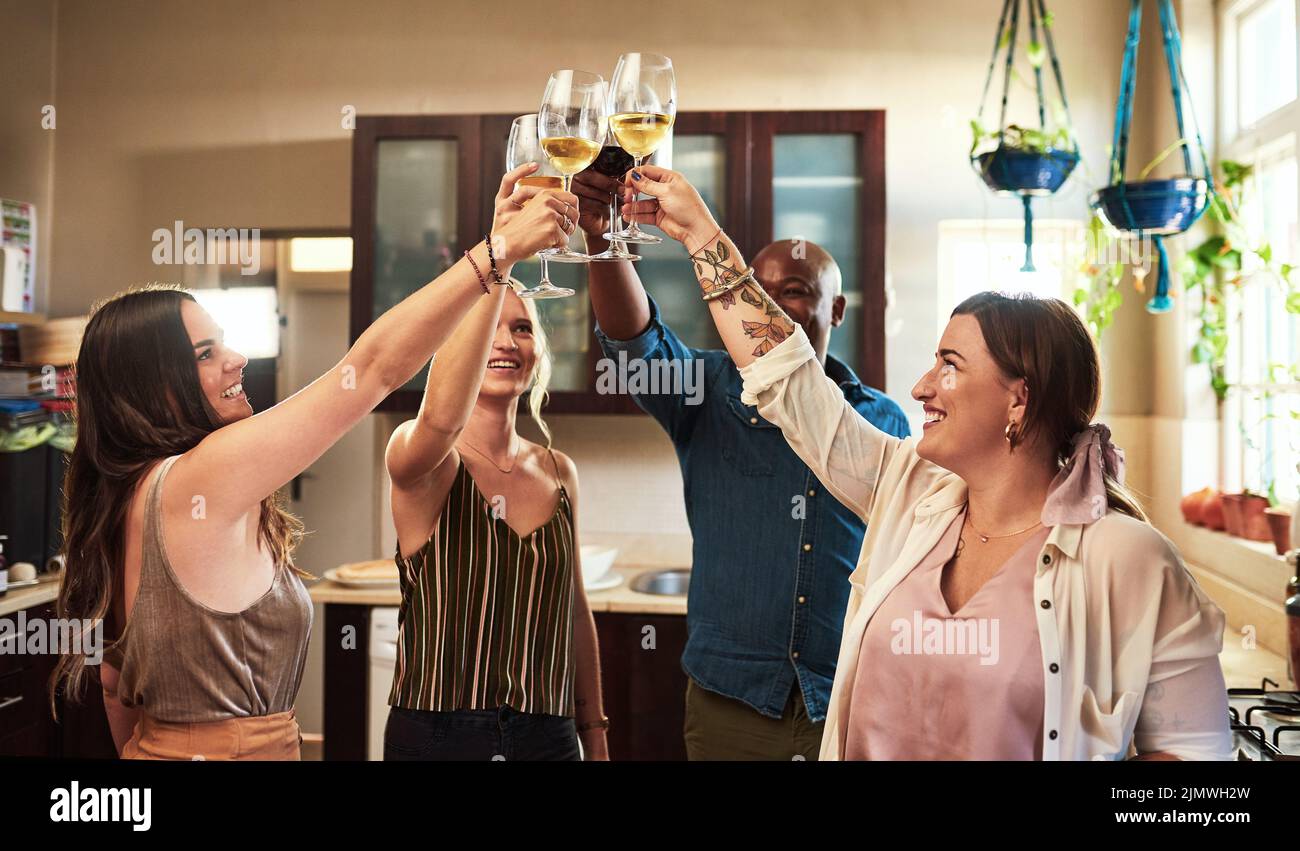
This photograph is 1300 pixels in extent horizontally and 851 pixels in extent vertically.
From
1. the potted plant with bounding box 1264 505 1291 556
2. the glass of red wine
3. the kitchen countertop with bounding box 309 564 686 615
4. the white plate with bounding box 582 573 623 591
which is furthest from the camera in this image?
the white plate with bounding box 582 573 623 591

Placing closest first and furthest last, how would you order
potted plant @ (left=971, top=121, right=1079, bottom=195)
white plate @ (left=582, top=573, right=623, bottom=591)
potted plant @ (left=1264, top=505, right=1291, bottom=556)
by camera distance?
1. potted plant @ (left=971, top=121, right=1079, bottom=195)
2. potted plant @ (left=1264, top=505, right=1291, bottom=556)
3. white plate @ (left=582, top=573, right=623, bottom=591)

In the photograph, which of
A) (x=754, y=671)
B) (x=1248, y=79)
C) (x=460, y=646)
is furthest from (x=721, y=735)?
(x=1248, y=79)

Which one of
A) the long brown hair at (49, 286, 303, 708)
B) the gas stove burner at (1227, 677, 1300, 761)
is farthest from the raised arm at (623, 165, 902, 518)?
the gas stove burner at (1227, 677, 1300, 761)

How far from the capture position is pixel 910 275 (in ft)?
9.00

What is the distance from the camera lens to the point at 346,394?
942mm

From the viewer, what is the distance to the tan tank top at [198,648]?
101cm

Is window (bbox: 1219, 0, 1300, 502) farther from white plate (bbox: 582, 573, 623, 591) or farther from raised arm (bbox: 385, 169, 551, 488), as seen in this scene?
raised arm (bbox: 385, 169, 551, 488)

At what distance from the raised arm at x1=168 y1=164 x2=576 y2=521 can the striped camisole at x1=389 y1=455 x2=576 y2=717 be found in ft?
1.16

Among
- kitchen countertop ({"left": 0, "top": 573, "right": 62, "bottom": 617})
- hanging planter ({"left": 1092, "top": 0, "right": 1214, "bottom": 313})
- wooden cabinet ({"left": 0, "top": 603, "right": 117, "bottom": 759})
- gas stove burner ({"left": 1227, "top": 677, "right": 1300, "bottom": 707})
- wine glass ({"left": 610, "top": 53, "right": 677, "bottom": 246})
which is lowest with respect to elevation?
wooden cabinet ({"left": 0, "top": 603, "right": 117, "bottom": 759})

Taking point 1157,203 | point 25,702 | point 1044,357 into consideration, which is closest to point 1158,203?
point 1157,203

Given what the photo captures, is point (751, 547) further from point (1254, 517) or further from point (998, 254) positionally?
point (998, 254)

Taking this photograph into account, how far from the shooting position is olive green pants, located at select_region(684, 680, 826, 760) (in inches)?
54.4

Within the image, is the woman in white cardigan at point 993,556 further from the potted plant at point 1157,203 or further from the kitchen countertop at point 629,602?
the kitchen countertop at point 629,602

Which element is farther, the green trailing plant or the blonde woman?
the green trailing plant
